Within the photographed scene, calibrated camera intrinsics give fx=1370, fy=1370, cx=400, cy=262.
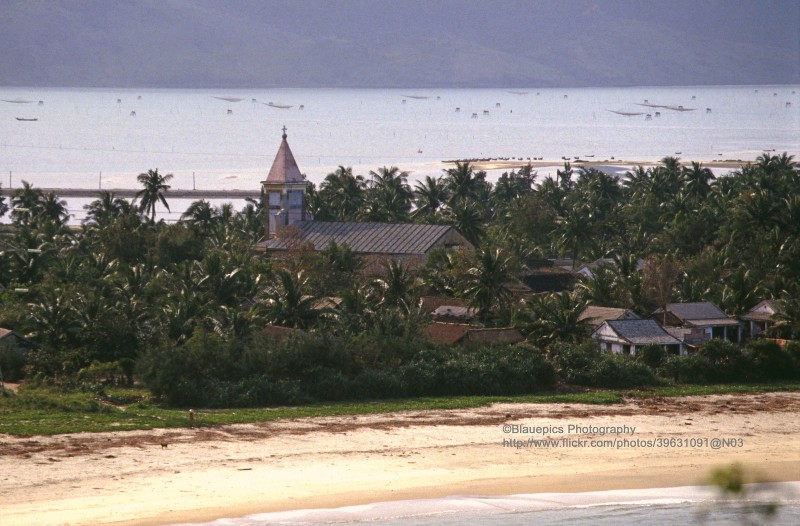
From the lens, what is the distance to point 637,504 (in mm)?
35250

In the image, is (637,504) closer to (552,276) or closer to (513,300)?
(513,300)

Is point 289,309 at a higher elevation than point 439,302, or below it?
below

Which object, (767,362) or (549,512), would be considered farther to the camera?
(767,362)

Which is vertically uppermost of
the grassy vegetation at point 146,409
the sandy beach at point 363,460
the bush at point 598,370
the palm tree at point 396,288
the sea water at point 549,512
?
the palm tree at point 396,288

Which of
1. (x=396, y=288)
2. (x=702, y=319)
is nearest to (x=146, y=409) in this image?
(x=396, y=288)

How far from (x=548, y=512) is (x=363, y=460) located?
6074 millimetres

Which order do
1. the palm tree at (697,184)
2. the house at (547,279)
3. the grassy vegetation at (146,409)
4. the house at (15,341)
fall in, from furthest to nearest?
the palm tree at (697,184), the house at (547,279), the house at (15,341), the grassy vegetation at (146,409)

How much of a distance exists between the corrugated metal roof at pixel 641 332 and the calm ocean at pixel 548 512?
64.2 feet

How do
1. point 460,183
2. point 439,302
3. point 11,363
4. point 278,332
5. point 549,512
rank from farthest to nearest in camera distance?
point 460,183 → point 439,302 → point 278,332 → point 11,363 → point 549,512

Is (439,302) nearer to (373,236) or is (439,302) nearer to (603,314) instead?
(603,314)

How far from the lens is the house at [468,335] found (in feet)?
183

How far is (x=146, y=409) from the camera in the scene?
146ft

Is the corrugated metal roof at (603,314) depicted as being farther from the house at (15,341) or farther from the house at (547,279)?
the house at (15,341)

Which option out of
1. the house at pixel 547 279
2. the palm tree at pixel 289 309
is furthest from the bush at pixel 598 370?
the house at pixel 547 279
